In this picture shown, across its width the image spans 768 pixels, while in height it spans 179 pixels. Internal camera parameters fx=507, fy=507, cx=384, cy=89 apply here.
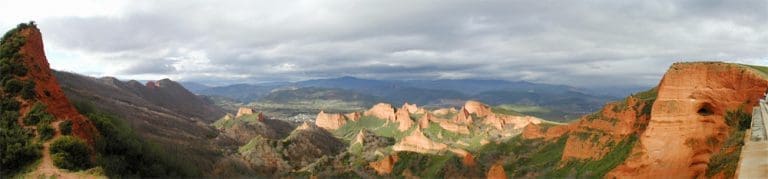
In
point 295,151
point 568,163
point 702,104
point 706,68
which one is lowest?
point 295,151

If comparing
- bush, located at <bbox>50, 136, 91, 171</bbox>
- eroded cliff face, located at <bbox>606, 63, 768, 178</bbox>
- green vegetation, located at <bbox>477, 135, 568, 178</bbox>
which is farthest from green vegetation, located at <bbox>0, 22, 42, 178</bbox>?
green vegetation, located at <bbox>477, 135, 568, 178</bbox>

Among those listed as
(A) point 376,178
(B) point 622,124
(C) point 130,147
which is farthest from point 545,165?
(C) point 130,147

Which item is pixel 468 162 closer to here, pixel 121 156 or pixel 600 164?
pixel 600 164

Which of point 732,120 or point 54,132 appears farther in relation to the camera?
point 732,120

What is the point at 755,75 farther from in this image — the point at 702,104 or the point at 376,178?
the point at 376,178

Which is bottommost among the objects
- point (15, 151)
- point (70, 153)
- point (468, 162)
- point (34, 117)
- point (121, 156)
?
point (468, 162)

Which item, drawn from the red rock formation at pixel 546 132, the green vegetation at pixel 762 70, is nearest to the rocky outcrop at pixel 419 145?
the red rock formation at pixel 546 132

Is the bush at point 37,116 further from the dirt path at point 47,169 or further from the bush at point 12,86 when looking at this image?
the dirt path at point 47,169

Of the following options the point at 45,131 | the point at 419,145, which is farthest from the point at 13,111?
the point at 419,145
